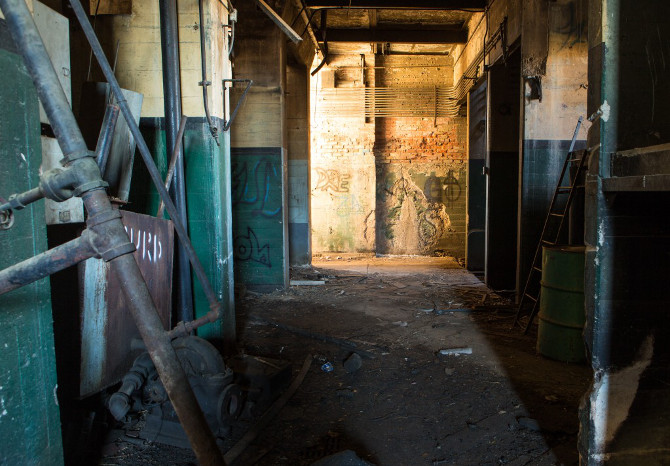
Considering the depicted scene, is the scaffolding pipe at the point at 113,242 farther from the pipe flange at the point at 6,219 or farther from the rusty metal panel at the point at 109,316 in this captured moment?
the rusty metal panel at the point at 109,316

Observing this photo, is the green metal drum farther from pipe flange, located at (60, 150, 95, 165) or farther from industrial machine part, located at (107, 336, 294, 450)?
pipe flange, located at (60, 150, 95, 165)

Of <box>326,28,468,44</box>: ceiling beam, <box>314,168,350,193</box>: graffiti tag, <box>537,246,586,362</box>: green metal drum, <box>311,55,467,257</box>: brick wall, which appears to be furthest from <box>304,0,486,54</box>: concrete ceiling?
<box>537,246,586,362</box>: green metal drum

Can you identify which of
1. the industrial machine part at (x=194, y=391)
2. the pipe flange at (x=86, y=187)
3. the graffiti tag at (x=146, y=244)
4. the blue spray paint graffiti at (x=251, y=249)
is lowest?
the industrial machine part at (x=194, y=391)

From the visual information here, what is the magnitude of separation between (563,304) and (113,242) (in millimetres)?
4086

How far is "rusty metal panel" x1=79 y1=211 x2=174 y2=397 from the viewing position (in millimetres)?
2760

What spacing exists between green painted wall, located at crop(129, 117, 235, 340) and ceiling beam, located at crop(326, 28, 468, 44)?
6586mm

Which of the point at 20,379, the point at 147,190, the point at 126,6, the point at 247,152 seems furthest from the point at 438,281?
the point at 20,379

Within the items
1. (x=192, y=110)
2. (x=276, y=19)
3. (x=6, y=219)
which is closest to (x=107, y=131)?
(x=6, y=219)

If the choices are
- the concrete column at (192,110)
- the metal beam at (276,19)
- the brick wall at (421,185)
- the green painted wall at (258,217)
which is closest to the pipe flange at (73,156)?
the concrete column at (192,110)

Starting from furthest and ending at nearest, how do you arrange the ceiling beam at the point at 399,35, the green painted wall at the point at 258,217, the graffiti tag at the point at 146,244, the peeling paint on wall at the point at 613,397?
the ceiling beam at the point at 399,35 → the green painted wall at the point at 258,217 → the graffiti tag at the point at 146,244 → the peeling paint on wall at the point at 613,397

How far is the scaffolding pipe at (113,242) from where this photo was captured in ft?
3.71

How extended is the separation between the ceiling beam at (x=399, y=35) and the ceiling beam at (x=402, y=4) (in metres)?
1.94

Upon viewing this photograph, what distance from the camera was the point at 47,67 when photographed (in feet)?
4.07

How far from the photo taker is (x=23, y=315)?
1.71 m
